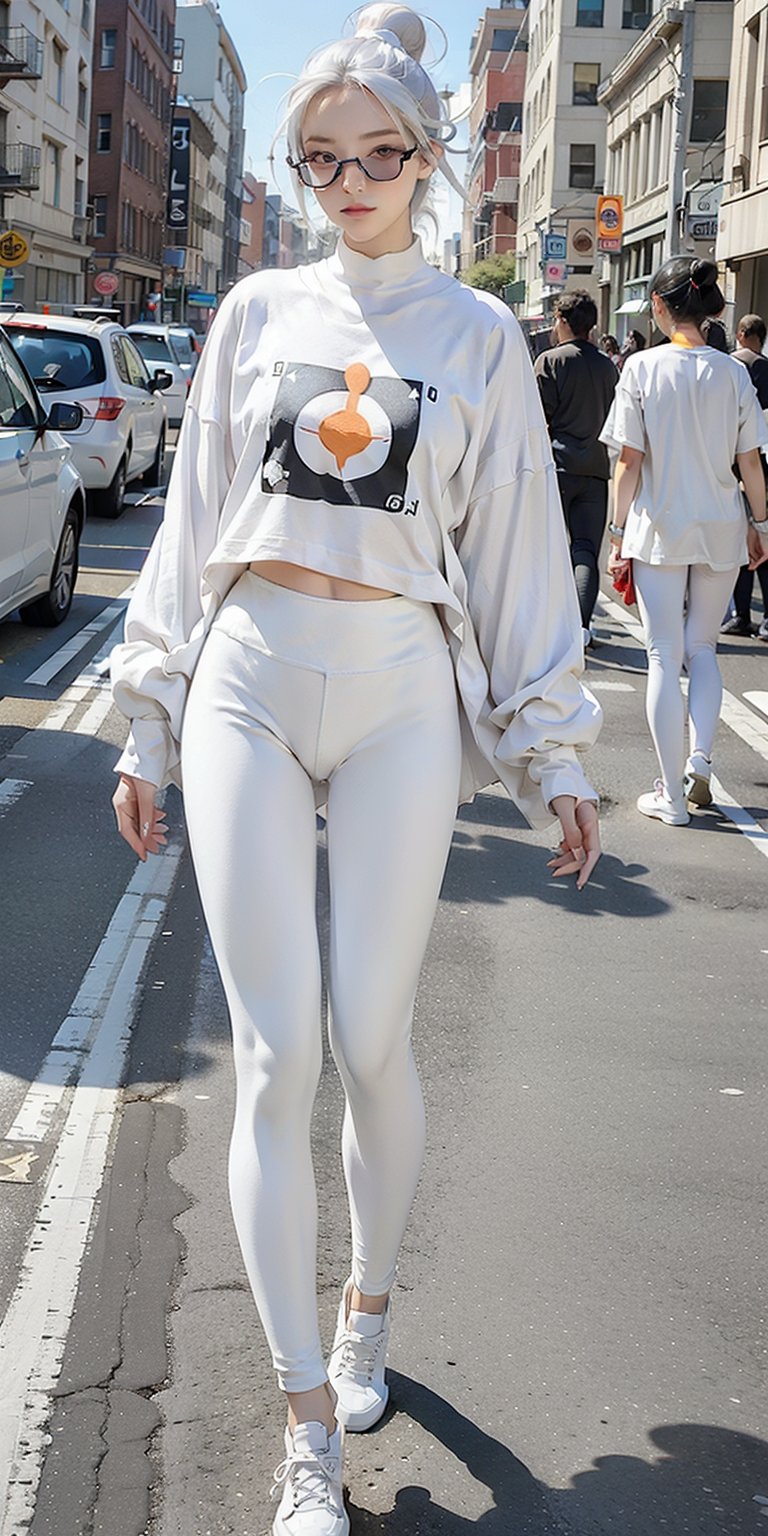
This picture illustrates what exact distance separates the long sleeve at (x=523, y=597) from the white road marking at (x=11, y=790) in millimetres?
4524

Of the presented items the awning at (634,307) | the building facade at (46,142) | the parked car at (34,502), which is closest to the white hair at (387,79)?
the parked car at (34,502)

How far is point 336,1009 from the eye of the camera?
257cm

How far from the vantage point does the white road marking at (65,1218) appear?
9.37ft

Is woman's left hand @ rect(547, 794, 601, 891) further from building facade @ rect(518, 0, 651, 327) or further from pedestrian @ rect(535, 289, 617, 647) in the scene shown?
building facade @ rect(518, 0, 651, 327)

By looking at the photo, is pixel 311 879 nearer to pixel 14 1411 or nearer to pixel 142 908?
pixel 14 1411

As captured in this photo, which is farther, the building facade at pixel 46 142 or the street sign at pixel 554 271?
Answer: the building facade at pixel 46 142

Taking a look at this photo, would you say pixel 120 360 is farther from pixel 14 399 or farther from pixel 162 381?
pixel 14 399

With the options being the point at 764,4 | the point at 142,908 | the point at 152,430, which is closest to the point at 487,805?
the point at 142,908

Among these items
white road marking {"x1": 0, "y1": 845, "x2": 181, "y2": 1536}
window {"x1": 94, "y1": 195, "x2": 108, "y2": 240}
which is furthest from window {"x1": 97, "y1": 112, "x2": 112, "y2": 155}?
white road marking {"x1": 0, "y1": 845, "x2": 181, "y2": 1536}

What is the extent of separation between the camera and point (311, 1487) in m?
2.52

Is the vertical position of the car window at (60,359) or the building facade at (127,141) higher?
the building facade at (127,141)

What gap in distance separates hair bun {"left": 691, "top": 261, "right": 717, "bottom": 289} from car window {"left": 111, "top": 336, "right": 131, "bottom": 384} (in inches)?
480

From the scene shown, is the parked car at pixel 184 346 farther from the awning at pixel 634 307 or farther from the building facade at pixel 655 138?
the awning at pixel 634 307

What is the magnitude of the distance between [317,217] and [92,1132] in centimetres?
214
